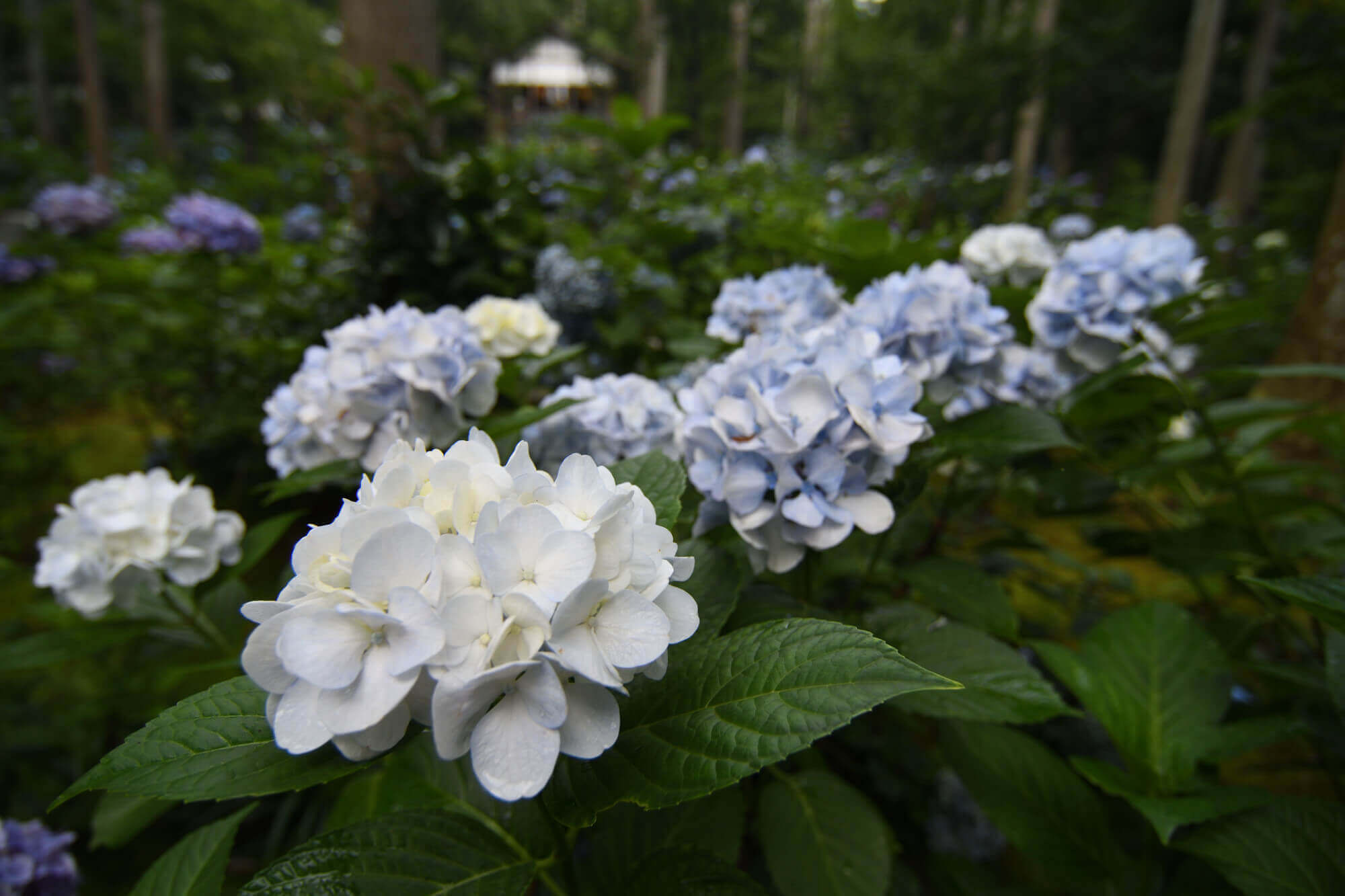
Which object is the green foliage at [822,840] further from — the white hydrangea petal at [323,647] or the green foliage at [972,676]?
the white hydrangea petal at [323,647]

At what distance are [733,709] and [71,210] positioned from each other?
412 cm

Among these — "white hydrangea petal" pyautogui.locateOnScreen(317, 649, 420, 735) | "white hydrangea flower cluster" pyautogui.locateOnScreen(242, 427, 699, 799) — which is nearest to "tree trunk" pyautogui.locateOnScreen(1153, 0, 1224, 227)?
"white hydrangea flower cluster" pyautogui.locateOnScreen(242, 427, 699, 799)

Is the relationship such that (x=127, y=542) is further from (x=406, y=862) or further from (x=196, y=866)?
(x=406, y=862)

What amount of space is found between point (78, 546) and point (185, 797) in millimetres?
890

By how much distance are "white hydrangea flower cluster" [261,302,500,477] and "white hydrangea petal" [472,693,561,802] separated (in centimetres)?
70

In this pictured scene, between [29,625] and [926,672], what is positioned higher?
[926,672]

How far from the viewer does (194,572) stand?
1.12 meters

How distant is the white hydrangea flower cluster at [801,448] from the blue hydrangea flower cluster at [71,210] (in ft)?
12.4

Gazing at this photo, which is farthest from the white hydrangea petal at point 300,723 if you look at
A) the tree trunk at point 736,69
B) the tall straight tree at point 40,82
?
the tall straight tree at point 40,82

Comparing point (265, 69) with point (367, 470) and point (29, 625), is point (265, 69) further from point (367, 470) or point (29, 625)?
point (367, 470)

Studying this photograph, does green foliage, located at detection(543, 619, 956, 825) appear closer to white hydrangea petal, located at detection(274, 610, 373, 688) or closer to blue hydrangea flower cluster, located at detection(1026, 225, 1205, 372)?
white hydrangea petal, located at detection(274, 610, 373, 688)

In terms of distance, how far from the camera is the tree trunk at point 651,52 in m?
6.64

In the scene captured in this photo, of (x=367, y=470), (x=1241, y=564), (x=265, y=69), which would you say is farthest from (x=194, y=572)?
(x=265, y=69)

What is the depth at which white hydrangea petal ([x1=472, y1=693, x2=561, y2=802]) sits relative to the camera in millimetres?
466
